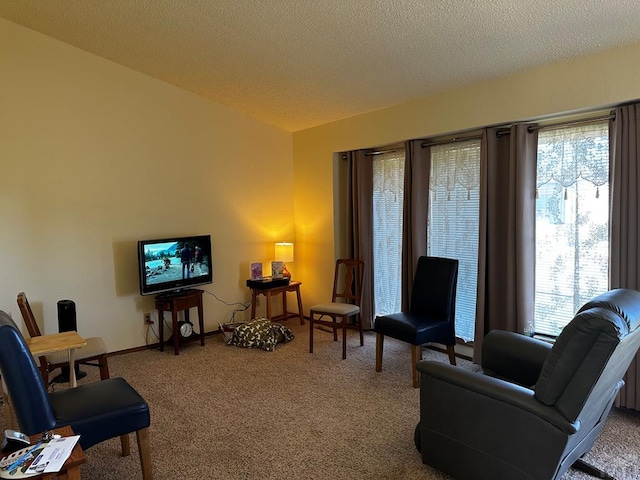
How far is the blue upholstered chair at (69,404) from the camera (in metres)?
1.76

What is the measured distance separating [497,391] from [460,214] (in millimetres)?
2292

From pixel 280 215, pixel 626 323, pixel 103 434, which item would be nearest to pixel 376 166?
pixel 280 215

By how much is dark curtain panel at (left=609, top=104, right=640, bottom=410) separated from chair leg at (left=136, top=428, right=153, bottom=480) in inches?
122

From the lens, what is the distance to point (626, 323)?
1.68 metres

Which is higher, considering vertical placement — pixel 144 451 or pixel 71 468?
pixel 71 468

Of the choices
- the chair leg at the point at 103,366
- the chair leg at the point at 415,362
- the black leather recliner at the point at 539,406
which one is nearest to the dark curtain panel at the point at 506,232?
the chair leg at the point at 415,362

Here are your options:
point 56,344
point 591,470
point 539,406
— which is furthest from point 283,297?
point 539,406

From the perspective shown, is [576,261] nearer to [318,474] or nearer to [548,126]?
[548,126]

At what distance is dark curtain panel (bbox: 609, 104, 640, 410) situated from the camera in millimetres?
2762

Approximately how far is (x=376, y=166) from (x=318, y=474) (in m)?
3.34

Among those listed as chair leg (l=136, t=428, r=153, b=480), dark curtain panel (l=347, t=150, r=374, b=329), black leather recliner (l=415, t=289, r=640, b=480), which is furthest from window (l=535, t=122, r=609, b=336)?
chair leg (l=136, t=428, r=153, b=480)

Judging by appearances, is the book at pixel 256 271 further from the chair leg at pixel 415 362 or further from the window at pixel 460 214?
the chair leg at pixel 415 362

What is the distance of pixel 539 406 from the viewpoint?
1768 millimetres

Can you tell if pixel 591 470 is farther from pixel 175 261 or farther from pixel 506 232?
pixel 175 261
